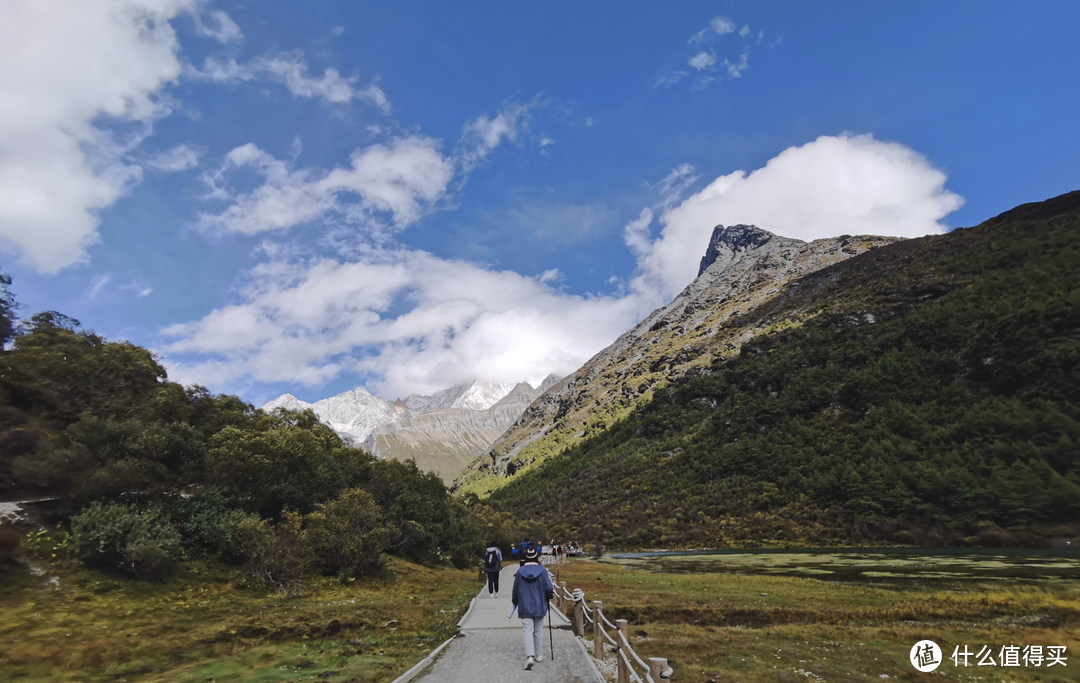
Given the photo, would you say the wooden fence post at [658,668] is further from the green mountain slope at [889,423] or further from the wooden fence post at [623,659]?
the green mountain slope at [889,423]

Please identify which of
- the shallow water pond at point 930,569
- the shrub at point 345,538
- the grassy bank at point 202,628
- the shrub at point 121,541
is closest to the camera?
the grassy bank at point 202,628

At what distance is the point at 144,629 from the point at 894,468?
115 m

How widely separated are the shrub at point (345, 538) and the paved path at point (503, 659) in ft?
61.9

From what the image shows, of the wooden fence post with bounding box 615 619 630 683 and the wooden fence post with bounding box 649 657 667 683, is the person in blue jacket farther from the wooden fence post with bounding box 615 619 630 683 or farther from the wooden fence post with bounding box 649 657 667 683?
the wooden fence post with bounding box 649 657 667 683

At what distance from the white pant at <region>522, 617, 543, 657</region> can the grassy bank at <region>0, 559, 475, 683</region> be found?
3350 millimetres

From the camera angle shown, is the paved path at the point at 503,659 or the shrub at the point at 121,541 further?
the shrub at the point at 121,541

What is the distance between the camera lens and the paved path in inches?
438

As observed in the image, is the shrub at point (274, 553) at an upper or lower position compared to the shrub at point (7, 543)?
lower

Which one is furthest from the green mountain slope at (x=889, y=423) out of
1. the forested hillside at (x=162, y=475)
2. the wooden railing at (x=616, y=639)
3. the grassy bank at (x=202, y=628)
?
the grassy bank at (x=202, y=628)

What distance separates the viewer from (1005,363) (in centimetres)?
9544

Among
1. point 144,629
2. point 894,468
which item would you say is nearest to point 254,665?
point 144,629

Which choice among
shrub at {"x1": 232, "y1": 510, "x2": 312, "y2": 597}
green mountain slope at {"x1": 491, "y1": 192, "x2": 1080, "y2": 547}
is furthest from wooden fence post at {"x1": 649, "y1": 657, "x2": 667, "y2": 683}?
green mountain slope at {"x1": 491, "y1": 192, "x2": 1080, "y2": 547}

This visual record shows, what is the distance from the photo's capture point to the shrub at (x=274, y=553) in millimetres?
28188

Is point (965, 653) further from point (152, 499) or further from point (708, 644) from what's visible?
point (152, 499)
